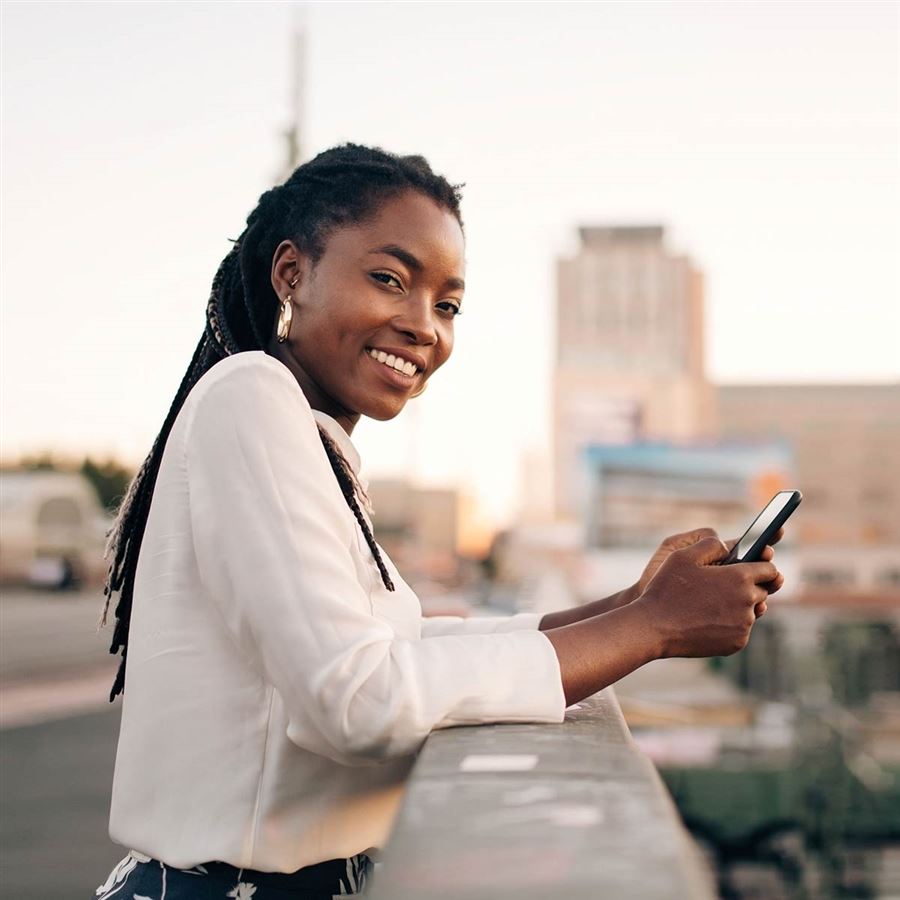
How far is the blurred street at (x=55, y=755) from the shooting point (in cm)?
1285

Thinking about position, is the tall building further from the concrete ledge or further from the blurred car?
the concrete ledge

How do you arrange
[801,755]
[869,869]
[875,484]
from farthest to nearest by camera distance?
[875,484] < [869,869] < [801,755]

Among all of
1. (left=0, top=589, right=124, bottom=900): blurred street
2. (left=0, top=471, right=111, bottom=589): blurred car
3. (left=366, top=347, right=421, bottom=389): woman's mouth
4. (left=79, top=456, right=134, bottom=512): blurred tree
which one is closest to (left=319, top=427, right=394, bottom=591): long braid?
(left=366, top=347, right=421, bottom=389): woman's mouth

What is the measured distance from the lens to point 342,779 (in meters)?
1.52

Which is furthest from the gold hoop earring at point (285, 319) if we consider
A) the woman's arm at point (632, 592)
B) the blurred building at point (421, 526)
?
the blurred building at point (421, 526)

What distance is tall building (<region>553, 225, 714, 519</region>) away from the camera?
11212 centimetres

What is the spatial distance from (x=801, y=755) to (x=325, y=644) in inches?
1372

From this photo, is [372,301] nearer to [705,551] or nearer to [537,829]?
[705,551]

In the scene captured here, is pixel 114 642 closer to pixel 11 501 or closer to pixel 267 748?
pixel 267 748

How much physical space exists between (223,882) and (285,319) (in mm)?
706

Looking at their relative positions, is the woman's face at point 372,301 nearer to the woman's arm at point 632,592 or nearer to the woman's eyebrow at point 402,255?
the woman's eyebrow at point 402,255

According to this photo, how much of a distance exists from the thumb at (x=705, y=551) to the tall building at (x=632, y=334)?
354 ft

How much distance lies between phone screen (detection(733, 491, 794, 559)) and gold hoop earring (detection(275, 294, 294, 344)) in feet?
2.07

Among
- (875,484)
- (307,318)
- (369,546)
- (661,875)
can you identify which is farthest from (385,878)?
(875,484)
